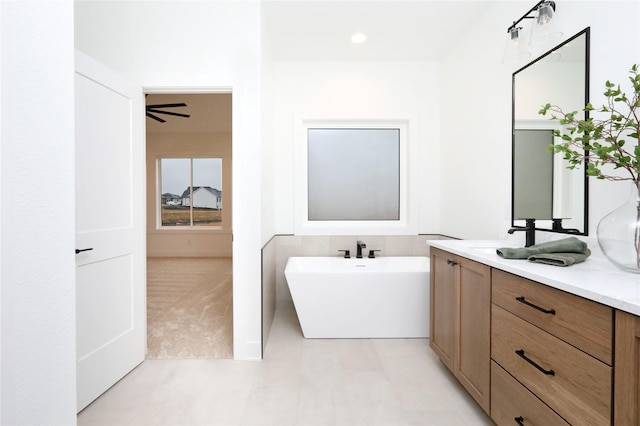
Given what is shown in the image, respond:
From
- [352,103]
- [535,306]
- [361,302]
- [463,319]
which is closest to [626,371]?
[535,306]

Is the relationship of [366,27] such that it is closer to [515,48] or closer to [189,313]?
[515,48]

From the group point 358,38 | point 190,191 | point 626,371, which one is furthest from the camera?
point 190,191

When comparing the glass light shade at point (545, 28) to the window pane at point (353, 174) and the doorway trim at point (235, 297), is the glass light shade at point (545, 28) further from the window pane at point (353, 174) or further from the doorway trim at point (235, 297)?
the doorway trim at point (235, 297)

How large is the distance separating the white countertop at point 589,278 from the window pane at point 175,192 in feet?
21.7

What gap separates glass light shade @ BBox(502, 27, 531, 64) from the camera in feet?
6.80

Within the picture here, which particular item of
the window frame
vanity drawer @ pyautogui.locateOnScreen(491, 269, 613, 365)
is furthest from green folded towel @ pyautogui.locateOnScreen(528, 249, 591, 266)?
the window frame

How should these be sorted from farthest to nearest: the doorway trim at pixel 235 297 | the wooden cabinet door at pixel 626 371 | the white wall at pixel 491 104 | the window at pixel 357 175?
the window at pixel 357 175 < the doorway trim at pixel 235 297 < the white wall at pixel 491 104 < the wooden cabinet door at pixel 626 371

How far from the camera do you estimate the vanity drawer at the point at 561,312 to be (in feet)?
Result: 3.26

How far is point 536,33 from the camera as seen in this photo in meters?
1.95

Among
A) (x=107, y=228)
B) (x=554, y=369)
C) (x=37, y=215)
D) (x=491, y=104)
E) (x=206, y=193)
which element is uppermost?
(x=491, y=104)

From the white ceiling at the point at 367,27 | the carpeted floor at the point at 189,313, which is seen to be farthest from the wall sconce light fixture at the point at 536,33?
the carpeted floor at the point at 189,313

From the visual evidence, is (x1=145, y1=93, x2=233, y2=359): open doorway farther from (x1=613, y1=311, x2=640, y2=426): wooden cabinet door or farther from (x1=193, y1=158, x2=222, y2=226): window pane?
(x1=613, y1=311, x2=640, y2=426): wooden cabinet door

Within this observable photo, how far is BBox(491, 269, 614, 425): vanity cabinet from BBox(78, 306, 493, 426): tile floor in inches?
18.4

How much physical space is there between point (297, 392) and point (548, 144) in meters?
2.14
